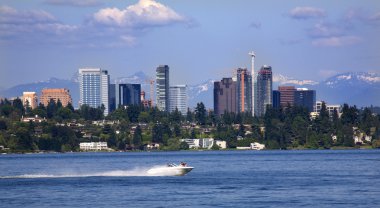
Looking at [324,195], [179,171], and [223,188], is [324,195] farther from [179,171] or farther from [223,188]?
[179,171]

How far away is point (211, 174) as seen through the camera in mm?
135000

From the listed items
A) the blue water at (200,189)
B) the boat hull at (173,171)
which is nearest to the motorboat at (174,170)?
the boat hull at (173,171)

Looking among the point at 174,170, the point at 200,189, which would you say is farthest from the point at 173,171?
the point at 200,189

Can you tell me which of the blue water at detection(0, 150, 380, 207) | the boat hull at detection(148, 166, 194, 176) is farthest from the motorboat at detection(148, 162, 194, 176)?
the blue water at detection(0, 150, 380, 207)

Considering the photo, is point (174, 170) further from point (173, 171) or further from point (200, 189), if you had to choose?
point (200, 189)

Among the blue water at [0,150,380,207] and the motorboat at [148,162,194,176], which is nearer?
the blue water at [0,150,380,207]

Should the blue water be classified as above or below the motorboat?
below

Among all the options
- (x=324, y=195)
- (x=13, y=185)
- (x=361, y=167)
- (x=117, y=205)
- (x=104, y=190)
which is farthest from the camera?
(x=361, y=167)

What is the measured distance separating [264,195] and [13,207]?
23243 mm

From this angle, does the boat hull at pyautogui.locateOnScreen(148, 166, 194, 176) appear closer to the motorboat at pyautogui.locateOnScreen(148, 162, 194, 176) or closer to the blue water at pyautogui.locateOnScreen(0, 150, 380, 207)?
the motorboat at pyautogui.locateOnScreen(148, 162, 194, 176)

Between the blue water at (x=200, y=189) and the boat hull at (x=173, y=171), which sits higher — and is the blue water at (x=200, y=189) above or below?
below

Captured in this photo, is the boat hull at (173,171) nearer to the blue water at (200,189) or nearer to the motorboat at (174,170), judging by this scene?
the motorboat at (174,170)

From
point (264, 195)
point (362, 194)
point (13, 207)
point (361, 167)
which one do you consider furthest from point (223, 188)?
point (361, 167)

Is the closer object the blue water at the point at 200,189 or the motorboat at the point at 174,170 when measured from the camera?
the blue water at the point at 200,189
